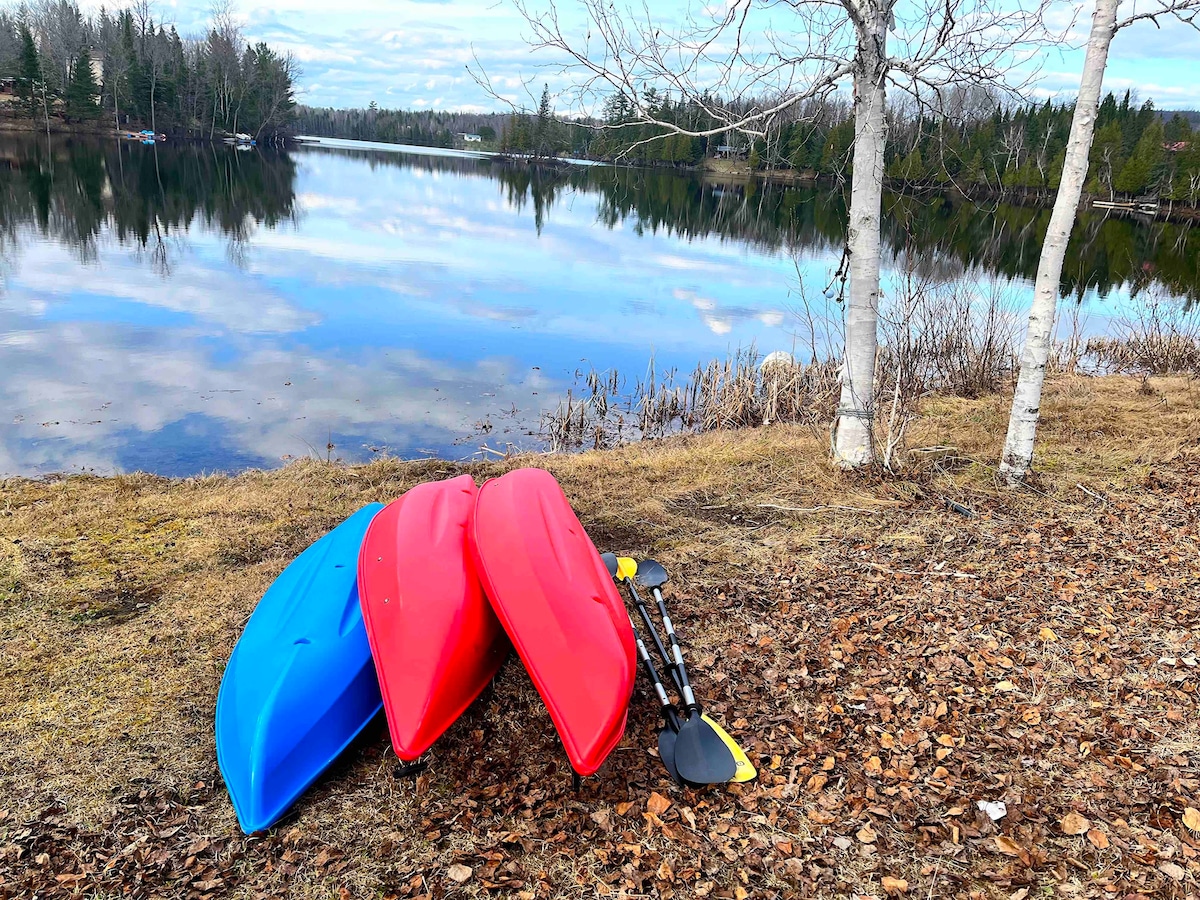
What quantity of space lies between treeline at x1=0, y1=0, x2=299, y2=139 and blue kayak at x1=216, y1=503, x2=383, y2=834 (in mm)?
67066

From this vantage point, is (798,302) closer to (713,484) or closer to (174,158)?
(713,484)

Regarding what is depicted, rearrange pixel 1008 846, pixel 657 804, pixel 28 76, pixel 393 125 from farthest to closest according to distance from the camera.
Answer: pixel 393 125 → pixel 28 76 → pixel 657 804 → pixel 1008 846

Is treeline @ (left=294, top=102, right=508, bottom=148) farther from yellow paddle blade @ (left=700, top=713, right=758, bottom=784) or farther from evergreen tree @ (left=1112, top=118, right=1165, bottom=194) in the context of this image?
yellow paddle blade @ (left=700, top=713, right=758, bottom=784)

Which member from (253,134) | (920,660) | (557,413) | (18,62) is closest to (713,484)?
(920,660)

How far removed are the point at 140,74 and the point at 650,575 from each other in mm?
75281

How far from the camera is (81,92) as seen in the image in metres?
58.2

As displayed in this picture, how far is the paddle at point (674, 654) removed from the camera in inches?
139

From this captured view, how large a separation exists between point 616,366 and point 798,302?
20.1 feet

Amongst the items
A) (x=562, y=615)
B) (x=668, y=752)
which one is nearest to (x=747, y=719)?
(x=668, y=752)

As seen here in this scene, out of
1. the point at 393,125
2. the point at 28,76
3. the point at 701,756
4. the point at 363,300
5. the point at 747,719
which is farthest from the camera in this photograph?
the point at 393,125

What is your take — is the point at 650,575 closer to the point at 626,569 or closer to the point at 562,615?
the point at 626,569

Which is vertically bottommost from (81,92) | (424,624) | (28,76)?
(424,624)

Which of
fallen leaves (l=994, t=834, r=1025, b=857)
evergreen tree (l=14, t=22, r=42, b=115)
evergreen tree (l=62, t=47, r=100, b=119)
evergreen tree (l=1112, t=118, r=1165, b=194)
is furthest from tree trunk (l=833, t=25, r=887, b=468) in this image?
evergreen tree (l=62, t=47, r=100, b=119)

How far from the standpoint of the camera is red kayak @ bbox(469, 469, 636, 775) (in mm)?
3520
